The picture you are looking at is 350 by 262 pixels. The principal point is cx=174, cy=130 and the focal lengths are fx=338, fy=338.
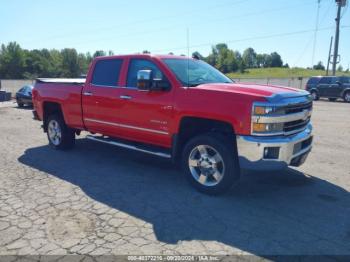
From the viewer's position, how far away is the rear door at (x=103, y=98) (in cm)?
610

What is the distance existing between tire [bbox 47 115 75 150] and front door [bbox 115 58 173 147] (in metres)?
2.02

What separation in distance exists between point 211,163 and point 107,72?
2.84 metres

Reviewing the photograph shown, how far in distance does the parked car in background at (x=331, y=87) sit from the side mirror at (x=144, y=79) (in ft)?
69.0

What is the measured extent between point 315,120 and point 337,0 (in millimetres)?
23059

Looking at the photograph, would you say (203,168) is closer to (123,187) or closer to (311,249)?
(123,187)

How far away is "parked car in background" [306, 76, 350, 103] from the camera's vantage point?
2266 centimetres

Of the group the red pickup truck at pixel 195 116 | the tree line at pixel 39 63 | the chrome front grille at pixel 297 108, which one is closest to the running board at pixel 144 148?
the red pickup truck at pixel 195 116

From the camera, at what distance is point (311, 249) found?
3.42 metres

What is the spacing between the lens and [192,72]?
18.5 feet

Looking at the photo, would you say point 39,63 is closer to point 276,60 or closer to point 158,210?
point 276,60

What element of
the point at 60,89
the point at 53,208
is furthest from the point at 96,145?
the point at 53,208

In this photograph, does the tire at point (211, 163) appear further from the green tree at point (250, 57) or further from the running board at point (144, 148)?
the green tree at point (250, 57)

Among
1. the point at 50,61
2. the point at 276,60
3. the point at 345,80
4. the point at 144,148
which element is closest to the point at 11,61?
the point at 50,61

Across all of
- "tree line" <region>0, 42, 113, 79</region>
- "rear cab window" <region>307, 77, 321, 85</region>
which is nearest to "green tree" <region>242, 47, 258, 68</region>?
"tree line" <region>0, 42, 113, 79</region>
